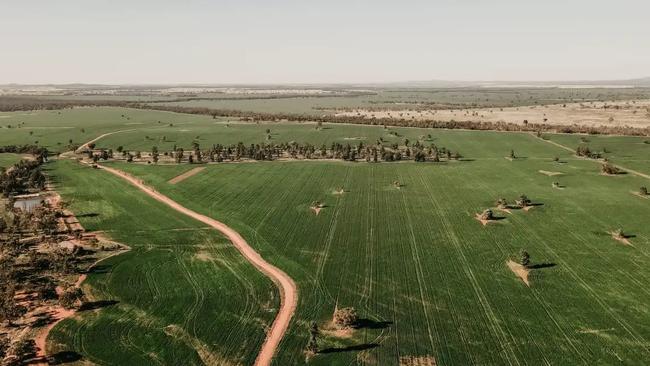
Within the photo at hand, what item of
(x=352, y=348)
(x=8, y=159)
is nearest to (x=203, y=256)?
(x=352, y=348)

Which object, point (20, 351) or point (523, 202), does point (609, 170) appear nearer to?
point (523, 202)

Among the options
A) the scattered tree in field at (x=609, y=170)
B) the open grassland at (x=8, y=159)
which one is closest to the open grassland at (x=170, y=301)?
the open grassland at (x=8, y=159)

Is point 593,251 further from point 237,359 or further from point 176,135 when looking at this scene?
point 176,135

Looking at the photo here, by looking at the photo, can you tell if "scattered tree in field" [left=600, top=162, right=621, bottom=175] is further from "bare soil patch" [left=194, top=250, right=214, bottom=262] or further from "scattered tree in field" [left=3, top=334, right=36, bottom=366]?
"scattered tree in field" [left=3, top=334, right=36, bottom=366]

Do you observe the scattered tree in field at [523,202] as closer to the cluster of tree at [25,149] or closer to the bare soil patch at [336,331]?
the bare soil patch at [336,331]

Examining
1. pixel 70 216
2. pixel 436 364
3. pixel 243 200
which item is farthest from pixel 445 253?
pixel 70 216

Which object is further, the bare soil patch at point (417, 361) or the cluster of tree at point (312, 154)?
the cluster of tree at point (312, 154)

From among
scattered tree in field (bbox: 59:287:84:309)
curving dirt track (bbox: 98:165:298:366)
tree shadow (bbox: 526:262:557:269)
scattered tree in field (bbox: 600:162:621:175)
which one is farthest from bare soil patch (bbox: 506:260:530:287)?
scattered tree in field (bbox: 600:162:621:175)
